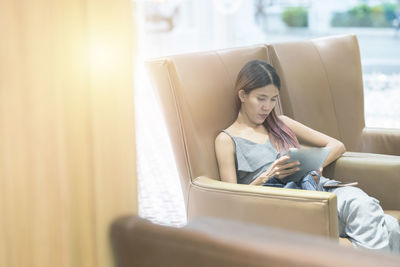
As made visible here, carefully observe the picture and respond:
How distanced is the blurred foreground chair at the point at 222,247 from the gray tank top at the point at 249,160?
114 centimetres

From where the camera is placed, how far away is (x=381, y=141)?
2.66m

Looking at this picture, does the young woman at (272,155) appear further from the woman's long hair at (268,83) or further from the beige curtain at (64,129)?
the beige curtain at (64,129)

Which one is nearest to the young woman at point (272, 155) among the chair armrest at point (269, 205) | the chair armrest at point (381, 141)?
the chair armrest at point (269, 205)

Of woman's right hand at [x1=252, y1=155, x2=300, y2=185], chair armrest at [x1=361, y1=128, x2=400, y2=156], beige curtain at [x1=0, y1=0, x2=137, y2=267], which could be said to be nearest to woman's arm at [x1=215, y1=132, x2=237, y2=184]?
woman's right hand at [x1=252, y1=155, x2=300, y2=185]

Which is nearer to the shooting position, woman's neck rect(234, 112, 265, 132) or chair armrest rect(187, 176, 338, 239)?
chair armrest rect(187, 176, 338, 239)

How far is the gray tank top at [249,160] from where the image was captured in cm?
207

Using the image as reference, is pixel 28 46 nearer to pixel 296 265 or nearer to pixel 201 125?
pixel 296 265

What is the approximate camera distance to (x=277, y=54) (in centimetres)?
251

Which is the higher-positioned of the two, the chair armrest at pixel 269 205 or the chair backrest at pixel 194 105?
the chair backrest at pixel 194 105

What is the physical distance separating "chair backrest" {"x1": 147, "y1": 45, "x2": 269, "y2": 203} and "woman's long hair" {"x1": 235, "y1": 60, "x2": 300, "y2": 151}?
0.25ft

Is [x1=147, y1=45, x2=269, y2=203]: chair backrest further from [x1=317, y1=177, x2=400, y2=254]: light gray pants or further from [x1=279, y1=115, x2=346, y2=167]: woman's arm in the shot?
[x1=317, y1=177, x2=400, y2=254]: light gray pants

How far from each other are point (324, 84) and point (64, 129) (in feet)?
6.54

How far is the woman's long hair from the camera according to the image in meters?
2.14

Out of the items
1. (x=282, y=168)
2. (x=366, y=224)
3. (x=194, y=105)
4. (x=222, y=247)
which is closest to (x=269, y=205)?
(x=282, y=168)
